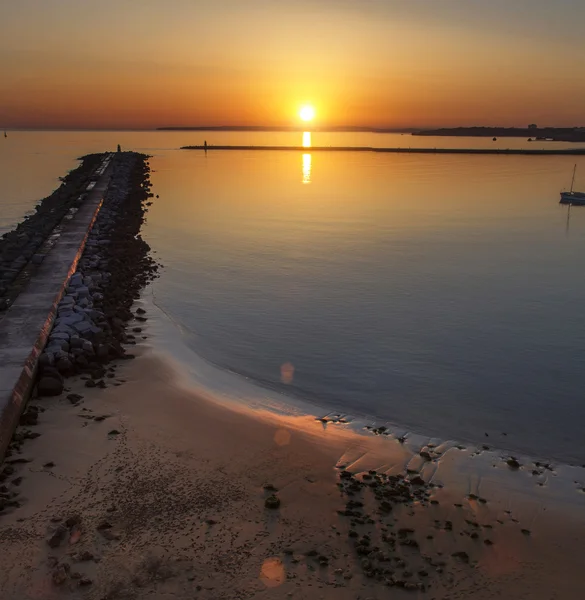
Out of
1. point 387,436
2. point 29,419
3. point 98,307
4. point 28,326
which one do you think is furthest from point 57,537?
point 98,307

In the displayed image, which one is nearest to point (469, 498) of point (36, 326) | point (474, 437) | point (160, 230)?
point (474, 437)

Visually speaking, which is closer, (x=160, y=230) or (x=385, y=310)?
(x=385, y=310)

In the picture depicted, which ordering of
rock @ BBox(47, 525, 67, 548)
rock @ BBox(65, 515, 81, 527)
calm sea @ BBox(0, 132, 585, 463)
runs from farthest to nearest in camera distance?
1. calm sea @ BBox(0, 132, 585, 463)
2. rock @ BBox(65, 515, 81, 527)
3. rock @ BBox(47, 525, 67, 548)

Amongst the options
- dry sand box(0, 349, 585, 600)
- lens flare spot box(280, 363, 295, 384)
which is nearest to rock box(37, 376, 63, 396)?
dry sand box(0, 349, 585, 600)

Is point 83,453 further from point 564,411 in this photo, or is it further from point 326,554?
point 564,411

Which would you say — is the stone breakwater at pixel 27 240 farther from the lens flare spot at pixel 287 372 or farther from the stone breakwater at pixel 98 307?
the lens flare spot at pixel 287 372

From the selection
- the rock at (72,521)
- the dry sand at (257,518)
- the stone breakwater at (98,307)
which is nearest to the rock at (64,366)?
the stone breakwater at (98,307)

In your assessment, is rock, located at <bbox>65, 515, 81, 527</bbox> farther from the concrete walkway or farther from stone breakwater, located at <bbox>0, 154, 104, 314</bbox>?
stone breakwater, located at <bbox>0, 154, 104, 314</bbox>
